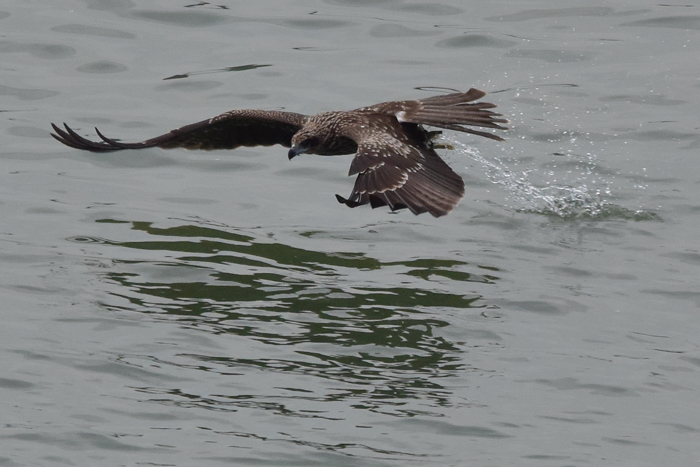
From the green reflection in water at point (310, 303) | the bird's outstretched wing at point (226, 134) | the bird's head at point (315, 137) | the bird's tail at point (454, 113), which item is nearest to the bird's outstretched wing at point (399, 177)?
the bird's tail at point (454, 113)

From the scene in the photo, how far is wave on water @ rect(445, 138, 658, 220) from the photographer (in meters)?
9.24

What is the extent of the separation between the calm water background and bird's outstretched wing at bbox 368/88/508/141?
97 cm

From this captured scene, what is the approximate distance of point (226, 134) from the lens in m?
9.21

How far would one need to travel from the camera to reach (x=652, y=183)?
9758 millimetres

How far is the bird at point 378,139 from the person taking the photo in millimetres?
6969

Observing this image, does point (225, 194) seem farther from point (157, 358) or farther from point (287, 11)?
point (287, 11)

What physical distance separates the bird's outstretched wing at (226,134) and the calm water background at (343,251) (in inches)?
21.1

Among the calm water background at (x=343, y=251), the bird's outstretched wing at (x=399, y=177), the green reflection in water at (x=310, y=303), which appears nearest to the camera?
the calm water background at (x=343, y=251)

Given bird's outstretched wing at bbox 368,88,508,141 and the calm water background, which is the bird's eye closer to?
bird's outstretched wing at bbox 368,88,508,141

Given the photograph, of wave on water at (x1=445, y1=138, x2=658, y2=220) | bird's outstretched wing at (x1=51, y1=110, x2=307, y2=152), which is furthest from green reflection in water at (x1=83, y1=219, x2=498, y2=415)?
wave on water at (x1=445, y1=138, x2=658, y2=220)

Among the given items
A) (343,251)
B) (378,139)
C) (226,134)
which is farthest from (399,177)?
(226,134)

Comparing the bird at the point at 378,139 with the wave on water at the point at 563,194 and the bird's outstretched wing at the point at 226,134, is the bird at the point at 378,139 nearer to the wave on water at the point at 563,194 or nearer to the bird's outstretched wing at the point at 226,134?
the bird's outstretched wing at the point at 226,134

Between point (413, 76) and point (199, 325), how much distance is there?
18.0ft

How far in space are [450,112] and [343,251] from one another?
1274 millimetres
